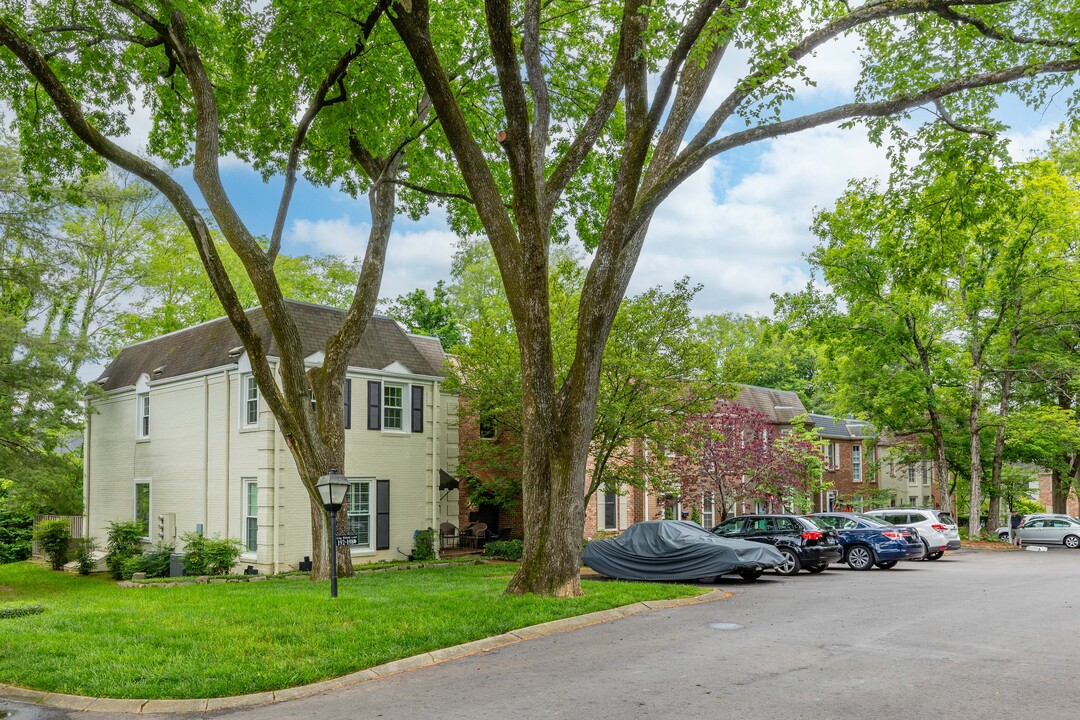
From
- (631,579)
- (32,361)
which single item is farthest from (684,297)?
(32,361)

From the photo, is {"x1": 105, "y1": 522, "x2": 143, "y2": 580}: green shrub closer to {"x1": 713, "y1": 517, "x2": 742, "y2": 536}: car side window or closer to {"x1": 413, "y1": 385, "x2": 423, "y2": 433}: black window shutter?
{"x1": 413, "y1": 385, "x2": 423, "y2": 433}: black window shutter

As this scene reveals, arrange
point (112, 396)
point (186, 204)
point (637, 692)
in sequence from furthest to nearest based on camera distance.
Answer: point (112, 396) → point (186, 204) → point (637, 692)

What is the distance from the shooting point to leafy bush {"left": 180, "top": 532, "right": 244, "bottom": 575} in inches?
838

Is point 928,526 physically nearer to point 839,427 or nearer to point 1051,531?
point 1051,531

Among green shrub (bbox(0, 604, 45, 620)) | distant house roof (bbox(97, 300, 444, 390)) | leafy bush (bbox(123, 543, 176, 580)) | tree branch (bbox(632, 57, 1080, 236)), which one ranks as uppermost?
tree branch (bbox(632, 57, 1080, 236))

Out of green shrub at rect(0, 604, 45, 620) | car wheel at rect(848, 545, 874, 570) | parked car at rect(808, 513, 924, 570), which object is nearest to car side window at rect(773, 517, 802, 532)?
parked car at rect(808, 513, 924, 570)

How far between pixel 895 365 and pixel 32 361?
29871 mm

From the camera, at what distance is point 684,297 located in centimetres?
2164

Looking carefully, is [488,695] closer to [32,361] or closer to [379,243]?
[379,243]

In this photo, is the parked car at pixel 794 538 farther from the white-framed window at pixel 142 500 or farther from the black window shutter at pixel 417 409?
the white-framed window at pixel 142 500

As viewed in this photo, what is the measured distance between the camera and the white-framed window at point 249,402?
22719 millimetres

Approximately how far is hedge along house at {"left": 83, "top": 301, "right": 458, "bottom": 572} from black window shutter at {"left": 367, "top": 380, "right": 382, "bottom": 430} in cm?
3

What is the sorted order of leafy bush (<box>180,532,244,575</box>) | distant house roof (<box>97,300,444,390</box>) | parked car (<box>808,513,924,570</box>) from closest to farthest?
leafy bush (<box>180,532,244,575</box>) < parked car (<box>808,513,924,570</box>) < distant house roof (<box>97,300,444,390</box>)

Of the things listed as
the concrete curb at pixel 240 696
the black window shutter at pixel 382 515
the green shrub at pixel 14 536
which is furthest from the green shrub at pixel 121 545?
the concrete curb at pixel 240 696
